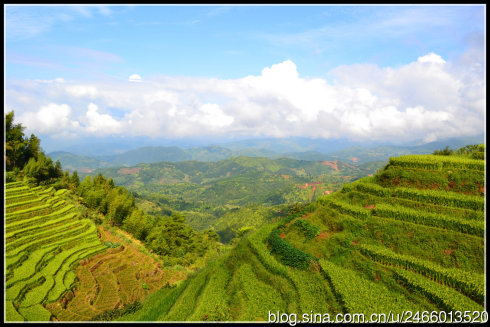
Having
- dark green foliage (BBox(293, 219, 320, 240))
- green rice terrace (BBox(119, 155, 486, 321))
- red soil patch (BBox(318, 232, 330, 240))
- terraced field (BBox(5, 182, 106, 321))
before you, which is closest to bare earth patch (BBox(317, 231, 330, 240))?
red soil patch (BBox(318, 232, 330, 240))

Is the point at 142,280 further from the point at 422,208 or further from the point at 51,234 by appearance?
the point at 422,208

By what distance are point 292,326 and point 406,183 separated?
1829cm

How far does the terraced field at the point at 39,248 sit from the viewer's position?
67.3 feet

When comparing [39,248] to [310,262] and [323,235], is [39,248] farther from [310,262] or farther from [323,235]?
[323,235]

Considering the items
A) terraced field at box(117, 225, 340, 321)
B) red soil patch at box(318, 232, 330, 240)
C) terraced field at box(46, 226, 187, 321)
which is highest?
red soil patch at box(318, 232, 330, 240)

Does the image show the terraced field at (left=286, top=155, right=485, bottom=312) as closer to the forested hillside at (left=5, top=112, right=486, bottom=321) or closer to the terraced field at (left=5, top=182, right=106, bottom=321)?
the forested hillside at (left=5, top=112, right=486, bottom=321)

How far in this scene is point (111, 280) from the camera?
27750 millimetres

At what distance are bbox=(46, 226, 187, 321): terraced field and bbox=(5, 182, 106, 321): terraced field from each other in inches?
43.3

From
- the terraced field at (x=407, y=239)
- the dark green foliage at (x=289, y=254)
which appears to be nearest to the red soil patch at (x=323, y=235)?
the terraced field at (x=407, y=239)

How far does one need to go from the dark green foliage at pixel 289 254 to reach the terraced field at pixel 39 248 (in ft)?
69.1

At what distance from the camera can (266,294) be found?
64.4ft

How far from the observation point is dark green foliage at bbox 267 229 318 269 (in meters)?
20.6

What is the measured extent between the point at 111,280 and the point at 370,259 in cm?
2931

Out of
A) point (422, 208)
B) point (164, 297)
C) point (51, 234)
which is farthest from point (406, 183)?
point (51, 234)
